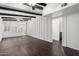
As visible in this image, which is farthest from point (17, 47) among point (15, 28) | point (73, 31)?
point (73, 31)

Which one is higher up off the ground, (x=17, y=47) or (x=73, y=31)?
(x=73, y=31)

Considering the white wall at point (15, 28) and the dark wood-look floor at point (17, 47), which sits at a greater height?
the white wall at point (15, 28)

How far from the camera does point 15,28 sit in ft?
4.91

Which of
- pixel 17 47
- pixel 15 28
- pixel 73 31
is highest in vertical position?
pixel 15 28

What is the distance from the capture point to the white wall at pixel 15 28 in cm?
143

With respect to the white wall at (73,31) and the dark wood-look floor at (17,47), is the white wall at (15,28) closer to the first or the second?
the dark wood-look floor at (17,47)

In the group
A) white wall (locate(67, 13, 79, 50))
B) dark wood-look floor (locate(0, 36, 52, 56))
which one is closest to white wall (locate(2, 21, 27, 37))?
dark wood-look floor (locate(0, 36, 52, 56))

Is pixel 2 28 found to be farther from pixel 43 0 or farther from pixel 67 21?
pixel 67 21

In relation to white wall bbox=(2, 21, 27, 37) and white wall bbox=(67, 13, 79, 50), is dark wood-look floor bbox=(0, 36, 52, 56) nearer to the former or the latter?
white wall bbox=(2, 21, 27, 37)

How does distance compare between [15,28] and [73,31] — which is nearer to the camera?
[15,28]

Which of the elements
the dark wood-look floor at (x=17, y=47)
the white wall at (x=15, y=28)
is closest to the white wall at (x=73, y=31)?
the dark wood-look floor at (x=17, y=47)

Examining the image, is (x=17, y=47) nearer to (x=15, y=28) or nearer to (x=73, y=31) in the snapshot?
(x=15, y=28)

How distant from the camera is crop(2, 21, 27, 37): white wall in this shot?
1.43 meters

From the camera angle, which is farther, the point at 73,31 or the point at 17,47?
the point at 73,31
